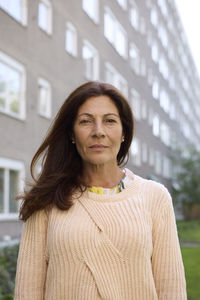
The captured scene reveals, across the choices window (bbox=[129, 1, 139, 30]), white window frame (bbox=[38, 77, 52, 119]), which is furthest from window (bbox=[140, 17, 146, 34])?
white window frame (bbox=[38, 77, 52, 119])

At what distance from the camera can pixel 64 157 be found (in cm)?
263

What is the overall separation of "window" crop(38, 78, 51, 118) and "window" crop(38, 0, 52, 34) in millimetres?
1855

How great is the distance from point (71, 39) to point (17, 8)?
458 cm

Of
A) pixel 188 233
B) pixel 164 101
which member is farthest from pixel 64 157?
pixel 164 101

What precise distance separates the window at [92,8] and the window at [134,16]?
7.62 m

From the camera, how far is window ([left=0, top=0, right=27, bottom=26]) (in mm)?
13822

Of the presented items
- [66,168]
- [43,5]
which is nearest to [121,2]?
[43,5]

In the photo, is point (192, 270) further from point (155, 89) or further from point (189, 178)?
point (155, 89)

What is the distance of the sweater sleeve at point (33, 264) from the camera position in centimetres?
233

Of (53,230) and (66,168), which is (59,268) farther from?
(66,168)

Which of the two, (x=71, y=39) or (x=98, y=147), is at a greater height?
(x=71, y=39)

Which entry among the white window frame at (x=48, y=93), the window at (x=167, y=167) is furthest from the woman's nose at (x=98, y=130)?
the window at (x=167, y=167)

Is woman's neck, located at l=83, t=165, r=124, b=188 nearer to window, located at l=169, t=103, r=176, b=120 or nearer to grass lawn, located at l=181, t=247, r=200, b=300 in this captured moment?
grass lawn, located at l=181, t=247, r=200, b=300

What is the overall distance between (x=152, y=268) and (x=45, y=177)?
730 millimetres
